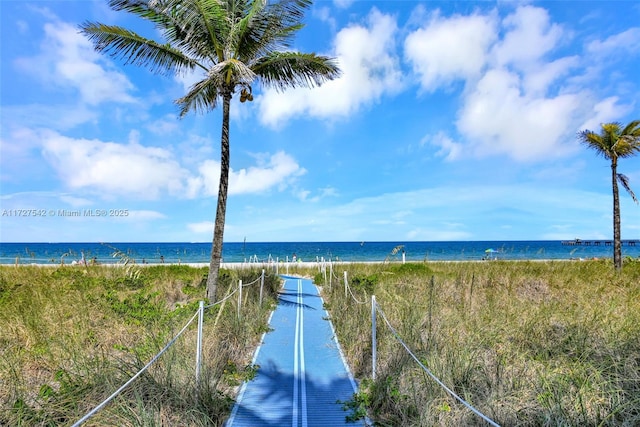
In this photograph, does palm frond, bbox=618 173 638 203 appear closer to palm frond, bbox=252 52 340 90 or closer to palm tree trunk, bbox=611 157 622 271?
palm tree trunk, bbox=611 157 622 271

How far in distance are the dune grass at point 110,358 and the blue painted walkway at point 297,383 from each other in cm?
31

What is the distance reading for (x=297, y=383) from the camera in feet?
20.1

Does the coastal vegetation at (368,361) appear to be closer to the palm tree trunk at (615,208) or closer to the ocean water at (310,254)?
the ocean water at (310,254)

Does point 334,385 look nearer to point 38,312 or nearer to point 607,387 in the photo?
point 607,387

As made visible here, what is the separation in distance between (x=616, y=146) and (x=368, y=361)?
1862 centimetres

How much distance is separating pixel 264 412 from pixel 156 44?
9.15 meters

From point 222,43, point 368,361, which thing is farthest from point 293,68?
point 368,361

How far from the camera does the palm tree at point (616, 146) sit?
18.0 metres

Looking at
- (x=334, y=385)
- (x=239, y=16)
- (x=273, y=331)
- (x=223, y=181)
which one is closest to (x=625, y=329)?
(x=334, y=385)

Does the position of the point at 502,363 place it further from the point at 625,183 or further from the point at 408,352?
the point at 625,183

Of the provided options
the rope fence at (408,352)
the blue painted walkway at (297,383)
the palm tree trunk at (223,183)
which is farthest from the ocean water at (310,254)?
the rope fence at (408,352)

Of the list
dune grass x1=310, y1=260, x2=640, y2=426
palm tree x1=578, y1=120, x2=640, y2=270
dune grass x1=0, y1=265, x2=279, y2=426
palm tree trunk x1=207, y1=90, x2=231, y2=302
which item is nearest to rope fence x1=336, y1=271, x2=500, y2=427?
dune grass x1=310, y1=260, x2=640, y2=426

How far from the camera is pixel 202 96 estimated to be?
11.2 metres

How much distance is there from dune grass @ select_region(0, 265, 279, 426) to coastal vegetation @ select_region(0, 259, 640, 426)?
0.02 m
